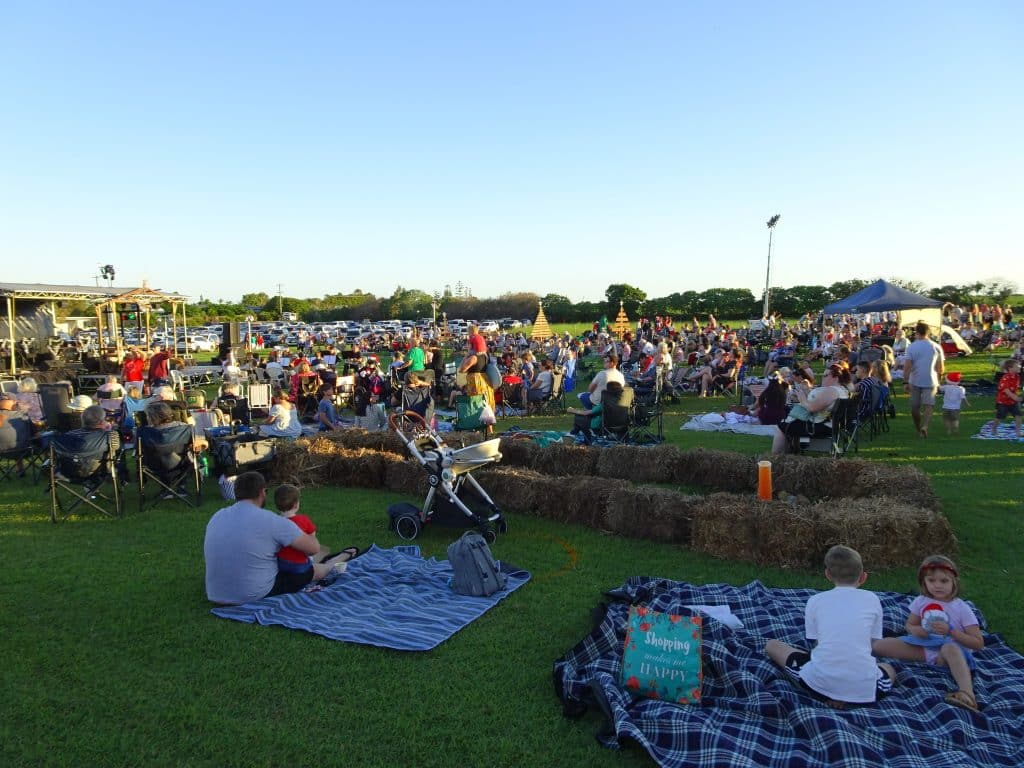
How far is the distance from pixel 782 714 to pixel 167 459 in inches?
272

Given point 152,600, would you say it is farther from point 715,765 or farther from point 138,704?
point 715,765

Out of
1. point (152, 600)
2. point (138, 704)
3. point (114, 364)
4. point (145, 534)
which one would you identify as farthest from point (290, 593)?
point (114, 364)

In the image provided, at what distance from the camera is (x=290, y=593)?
5.18m

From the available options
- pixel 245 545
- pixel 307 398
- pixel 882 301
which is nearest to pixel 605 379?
pixel 245 545

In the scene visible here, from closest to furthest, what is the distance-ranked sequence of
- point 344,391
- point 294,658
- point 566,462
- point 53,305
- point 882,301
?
1. point 294,658
2. point 566,462
3. point 344,391
4. point 882,301
5. point 53,305

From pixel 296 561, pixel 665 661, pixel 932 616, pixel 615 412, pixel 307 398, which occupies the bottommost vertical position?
pixel 307 398

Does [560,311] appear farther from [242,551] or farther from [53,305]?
[242,551]

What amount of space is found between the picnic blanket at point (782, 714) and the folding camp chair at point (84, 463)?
6.02 meters

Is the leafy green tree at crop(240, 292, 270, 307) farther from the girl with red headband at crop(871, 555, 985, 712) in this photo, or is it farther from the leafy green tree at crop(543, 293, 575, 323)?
the girl with red headband at crop(871, 555, 985, 712)

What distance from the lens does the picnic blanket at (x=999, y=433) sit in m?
10.5

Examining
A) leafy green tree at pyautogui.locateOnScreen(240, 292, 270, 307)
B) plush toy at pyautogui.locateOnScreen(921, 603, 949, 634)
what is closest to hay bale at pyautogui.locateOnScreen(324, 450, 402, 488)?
plush toy at pyautogui.locateOnScreen(921, 603, 949, 634)

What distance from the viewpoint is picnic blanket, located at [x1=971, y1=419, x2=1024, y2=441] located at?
10.5 meters

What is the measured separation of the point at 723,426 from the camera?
12.5 meters

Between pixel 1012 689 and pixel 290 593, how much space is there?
15.1 ft
